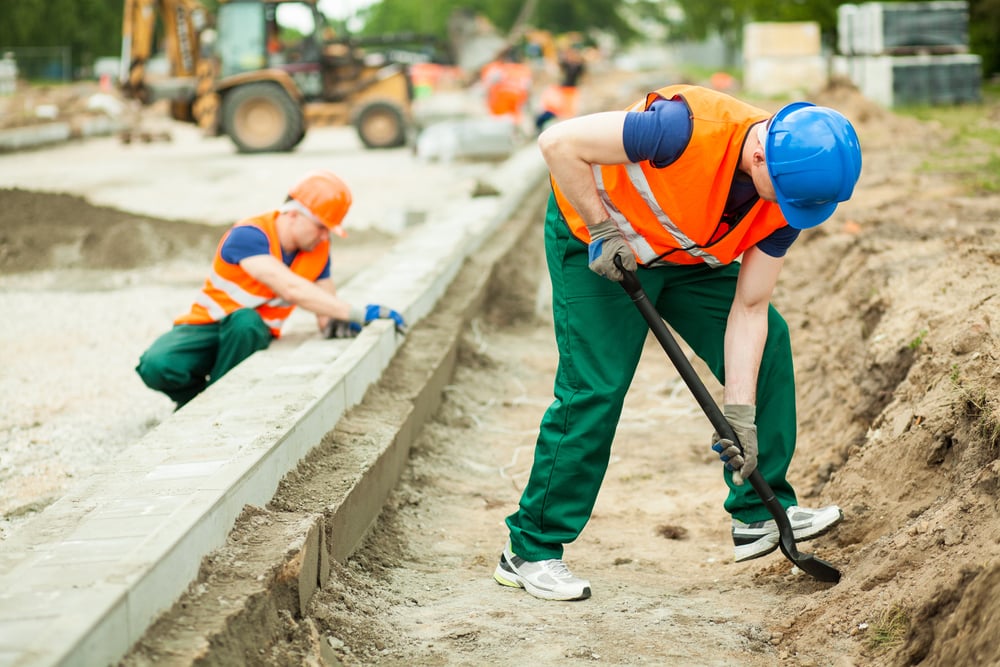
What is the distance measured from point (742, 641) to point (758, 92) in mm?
19516

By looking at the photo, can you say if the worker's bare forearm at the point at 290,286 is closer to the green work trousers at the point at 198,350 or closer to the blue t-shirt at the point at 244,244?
the blue t-shirt at the point at 244,244

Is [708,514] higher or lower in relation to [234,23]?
lower

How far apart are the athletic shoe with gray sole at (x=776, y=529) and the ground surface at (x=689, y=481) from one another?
0.14 metres

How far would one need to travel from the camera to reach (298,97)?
684 inches

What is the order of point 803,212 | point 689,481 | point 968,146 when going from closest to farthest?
1. point 803,212
2. point 689,481
3. point 968,146

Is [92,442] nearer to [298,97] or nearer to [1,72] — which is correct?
[298,97]

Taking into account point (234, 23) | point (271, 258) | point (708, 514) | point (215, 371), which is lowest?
point (708, 514)

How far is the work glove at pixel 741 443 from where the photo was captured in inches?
130

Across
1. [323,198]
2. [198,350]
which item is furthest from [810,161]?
[198,350]

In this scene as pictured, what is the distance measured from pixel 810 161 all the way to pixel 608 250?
580 millimetres

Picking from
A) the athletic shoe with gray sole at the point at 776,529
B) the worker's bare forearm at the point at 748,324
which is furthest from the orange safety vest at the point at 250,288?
the athletic shoe with gray sole at the point at 776,529

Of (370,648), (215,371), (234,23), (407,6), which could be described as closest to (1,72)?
(234,23)

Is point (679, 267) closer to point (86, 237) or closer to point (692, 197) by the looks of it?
A: point (692, 197)

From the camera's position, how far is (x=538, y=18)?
58.9 meters
